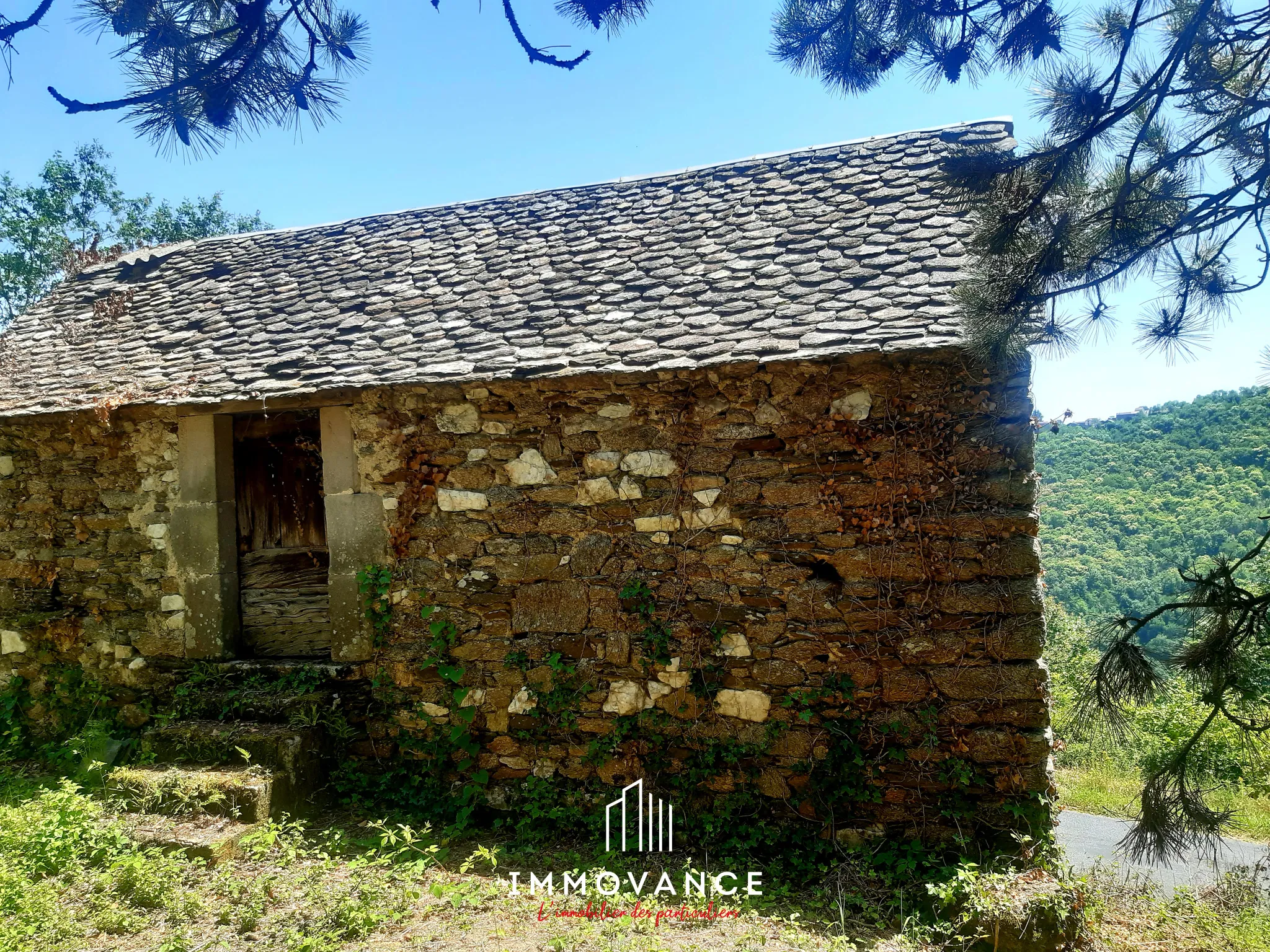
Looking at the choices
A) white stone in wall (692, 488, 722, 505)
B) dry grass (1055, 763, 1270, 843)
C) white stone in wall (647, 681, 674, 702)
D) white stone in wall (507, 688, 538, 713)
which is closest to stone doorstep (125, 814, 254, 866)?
white stone in wall (507, 688, 538, 713)

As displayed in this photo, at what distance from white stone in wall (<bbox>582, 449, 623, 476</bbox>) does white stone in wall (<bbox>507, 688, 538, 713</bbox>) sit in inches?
58.9

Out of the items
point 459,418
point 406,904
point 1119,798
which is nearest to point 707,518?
point 459,418

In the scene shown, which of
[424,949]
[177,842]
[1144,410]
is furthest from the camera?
[1144,410]

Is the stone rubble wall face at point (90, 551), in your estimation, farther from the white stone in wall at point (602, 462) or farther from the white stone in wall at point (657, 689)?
the white stone in wall at point (657, 689)

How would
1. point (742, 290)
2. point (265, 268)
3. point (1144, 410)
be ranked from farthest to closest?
point (1144, 410), point (265, 268), point (742, 290)

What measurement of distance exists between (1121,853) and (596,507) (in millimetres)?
4559

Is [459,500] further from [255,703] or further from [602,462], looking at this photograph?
[255,703]

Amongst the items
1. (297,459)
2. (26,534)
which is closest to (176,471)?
(297,459)

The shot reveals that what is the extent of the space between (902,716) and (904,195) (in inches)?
149

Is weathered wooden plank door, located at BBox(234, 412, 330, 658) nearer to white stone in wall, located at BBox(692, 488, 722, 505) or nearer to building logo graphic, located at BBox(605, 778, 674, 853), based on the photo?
building logo graphic, located at BBox(605, 778, 674, 853)

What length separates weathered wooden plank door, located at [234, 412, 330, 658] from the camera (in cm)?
620

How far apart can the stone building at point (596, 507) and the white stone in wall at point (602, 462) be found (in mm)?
30

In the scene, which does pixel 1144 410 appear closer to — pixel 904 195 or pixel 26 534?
pixel 904 195

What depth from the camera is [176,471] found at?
231 inches
